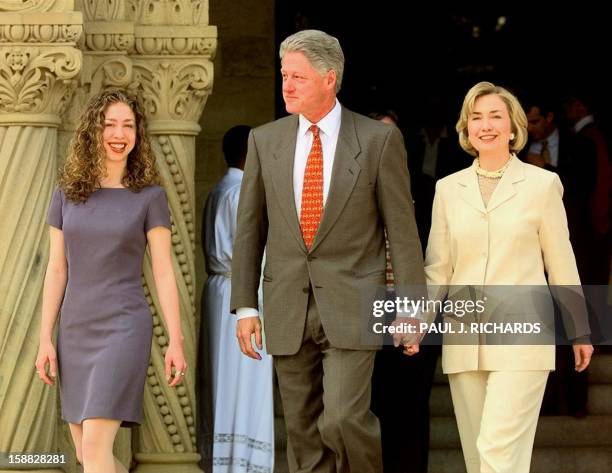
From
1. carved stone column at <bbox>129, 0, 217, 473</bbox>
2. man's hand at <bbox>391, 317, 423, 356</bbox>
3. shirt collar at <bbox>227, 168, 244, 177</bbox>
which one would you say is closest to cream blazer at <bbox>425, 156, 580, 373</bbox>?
man's hand at <bbox>391, 317, 423, 356</bbox>

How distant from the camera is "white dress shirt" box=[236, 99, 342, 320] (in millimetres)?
9289

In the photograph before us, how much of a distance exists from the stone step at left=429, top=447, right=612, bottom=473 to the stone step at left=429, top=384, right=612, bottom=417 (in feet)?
1.12

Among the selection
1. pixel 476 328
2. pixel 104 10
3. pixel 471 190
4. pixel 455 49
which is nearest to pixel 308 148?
pixel 471 190

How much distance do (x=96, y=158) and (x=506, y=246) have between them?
179 centimetres

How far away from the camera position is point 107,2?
10836 mm

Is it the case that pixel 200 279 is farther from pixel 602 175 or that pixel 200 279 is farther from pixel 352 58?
pixel 352 58

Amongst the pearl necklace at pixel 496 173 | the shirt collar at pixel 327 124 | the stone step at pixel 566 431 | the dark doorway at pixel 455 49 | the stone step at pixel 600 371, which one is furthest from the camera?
the dark doorway at pixel 455 49

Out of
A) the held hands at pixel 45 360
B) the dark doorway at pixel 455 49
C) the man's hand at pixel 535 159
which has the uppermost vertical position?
the dark doorway at pixel 455 49

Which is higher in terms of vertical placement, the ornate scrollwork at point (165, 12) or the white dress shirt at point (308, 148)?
the ornate scrollwork at point (165, 12)

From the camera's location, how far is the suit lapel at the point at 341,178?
9.20 metres

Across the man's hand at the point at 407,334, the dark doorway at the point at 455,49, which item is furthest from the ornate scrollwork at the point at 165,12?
the dark doorway at the point at 455,49

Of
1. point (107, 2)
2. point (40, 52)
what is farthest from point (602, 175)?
point (40, 52)

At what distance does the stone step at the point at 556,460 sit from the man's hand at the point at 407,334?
373 centimetres

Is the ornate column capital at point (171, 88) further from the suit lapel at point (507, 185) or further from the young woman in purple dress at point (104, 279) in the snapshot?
the suit lapel at point (507, 185)
